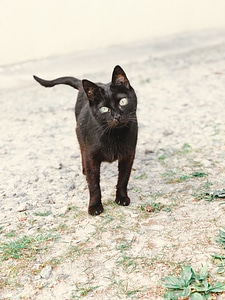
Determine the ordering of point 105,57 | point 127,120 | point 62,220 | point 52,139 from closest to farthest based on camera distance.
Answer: point 127,120 → point 62,220 → point 52,139 → point 105,57

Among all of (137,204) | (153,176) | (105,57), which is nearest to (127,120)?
(137,204)

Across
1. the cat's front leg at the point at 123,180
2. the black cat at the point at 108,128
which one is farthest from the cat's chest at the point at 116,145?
the cat's front leg at the point at 123,180

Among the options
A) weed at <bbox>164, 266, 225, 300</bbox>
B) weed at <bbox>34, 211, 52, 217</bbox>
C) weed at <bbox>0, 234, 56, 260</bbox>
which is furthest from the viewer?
weed at <bbox>34, 211, 52, 217</bbox>

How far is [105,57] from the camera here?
26.2 feet

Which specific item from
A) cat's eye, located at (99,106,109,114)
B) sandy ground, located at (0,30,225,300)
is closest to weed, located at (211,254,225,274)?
sandy ground, located at (0,30,225,300)

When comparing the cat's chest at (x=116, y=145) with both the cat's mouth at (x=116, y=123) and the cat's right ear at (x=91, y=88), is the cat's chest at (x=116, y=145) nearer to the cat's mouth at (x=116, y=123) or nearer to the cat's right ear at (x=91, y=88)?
the cat's mouth at (x=116, y=123)

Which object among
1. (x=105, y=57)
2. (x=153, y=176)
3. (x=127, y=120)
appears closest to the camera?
(x=127, y=120)

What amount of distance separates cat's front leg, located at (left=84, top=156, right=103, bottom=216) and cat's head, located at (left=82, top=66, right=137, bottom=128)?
15.2 inches

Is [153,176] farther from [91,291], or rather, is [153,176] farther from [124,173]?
[91,291]

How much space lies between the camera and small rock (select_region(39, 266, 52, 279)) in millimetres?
2853

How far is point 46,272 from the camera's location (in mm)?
2875

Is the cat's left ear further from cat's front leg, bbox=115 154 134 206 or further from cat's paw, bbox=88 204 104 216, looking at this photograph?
cat's paw, bbox=88 204 104 216

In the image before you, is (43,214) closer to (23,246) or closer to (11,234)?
(11,234)

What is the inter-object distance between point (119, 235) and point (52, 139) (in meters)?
2.01
